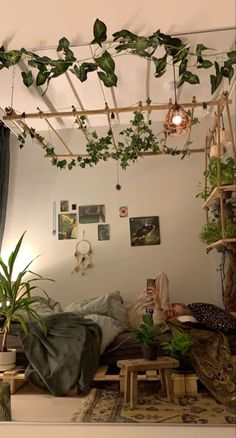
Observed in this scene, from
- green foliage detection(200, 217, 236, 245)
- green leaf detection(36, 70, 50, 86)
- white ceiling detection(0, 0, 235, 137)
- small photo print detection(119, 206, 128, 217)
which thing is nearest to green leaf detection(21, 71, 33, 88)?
green leaf detection(36, 70, 50, 86)

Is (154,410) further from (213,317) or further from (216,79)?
(216,79)

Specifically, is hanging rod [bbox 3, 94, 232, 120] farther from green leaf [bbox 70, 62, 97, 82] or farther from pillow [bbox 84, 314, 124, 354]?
pillow [bbox 84, 314, 124, 354]

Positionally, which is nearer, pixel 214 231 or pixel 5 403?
pixel 5 403

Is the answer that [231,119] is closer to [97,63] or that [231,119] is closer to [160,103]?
[160,103]

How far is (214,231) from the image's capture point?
2.26 m

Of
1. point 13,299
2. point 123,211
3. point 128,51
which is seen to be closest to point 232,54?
point 128,51

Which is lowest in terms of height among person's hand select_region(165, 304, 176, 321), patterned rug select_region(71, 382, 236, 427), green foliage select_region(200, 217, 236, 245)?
patterned rug select_region(71, 382, 236, 427)

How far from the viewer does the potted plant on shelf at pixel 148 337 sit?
5.84 feet

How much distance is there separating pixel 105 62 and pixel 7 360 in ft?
5.66

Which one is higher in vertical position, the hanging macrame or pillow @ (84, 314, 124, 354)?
the hanging macrame

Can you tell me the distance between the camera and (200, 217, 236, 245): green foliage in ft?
6.82

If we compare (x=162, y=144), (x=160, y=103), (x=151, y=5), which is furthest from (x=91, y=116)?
(x=151, y=5)

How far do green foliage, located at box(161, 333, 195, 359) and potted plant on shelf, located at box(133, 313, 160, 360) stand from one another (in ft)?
0.38

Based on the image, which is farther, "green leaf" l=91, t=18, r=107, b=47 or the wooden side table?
the wooden side table
